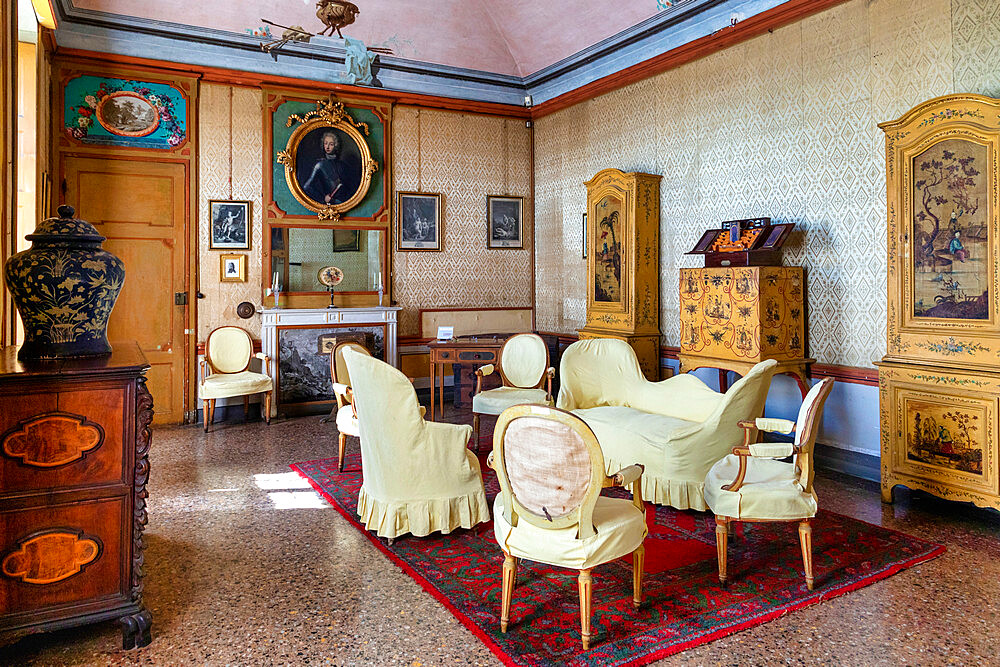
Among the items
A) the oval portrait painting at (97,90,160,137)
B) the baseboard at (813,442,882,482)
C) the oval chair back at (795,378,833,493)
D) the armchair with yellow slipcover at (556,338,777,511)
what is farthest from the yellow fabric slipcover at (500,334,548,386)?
the oval portrait painting at (97,90,160,137)

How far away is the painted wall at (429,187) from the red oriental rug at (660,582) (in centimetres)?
446

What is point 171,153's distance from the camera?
7.54 m

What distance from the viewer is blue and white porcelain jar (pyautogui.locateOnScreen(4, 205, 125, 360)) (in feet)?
9.69

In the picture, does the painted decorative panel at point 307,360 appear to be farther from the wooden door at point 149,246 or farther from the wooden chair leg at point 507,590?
the wooden chair leg at point 507,590

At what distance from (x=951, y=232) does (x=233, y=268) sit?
6836 millimetres

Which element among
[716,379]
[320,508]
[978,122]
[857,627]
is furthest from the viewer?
[716,379]

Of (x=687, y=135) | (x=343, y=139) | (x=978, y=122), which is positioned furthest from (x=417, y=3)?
(x=978, y=122)

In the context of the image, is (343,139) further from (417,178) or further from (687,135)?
(687,135)

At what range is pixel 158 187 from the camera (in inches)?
295

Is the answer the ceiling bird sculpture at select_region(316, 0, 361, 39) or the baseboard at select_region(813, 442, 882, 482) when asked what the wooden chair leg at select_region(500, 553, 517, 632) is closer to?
the baseboard at select_region(813, 442, 882, 482)

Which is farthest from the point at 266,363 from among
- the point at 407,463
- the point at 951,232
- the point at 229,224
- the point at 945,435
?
the point at 951,232

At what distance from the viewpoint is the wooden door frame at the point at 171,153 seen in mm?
7016

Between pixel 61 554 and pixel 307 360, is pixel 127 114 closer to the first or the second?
pixel 307 360

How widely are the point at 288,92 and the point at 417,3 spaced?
1.84 meters
